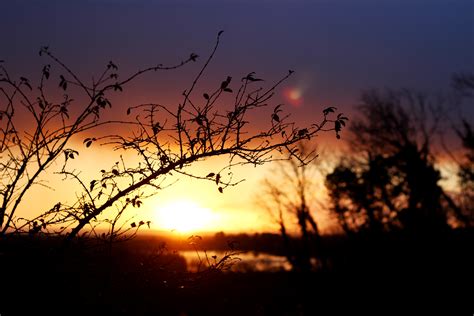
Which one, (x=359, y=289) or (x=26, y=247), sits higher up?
(x=359, y=289)

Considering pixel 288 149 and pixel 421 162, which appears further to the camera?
pixel 421 162

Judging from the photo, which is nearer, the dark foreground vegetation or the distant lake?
the dark foreground vegetation

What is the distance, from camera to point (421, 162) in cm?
2806

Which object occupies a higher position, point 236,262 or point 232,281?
point 232,281

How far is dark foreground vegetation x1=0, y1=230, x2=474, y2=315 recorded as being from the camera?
4746 millimetres

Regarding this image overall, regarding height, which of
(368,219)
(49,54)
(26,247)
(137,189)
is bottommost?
(26,247)

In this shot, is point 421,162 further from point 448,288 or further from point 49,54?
point 49,54

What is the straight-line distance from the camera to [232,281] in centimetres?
947

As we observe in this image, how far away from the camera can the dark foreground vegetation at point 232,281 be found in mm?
4746

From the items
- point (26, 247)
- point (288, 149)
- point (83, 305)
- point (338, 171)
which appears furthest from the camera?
point (338, 171)

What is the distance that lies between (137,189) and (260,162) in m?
1.43

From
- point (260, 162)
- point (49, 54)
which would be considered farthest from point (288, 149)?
point (49, 54)

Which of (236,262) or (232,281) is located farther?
(232,281)

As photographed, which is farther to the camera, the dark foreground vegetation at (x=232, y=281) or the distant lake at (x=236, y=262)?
the distant lake at (x=236, y=262)
